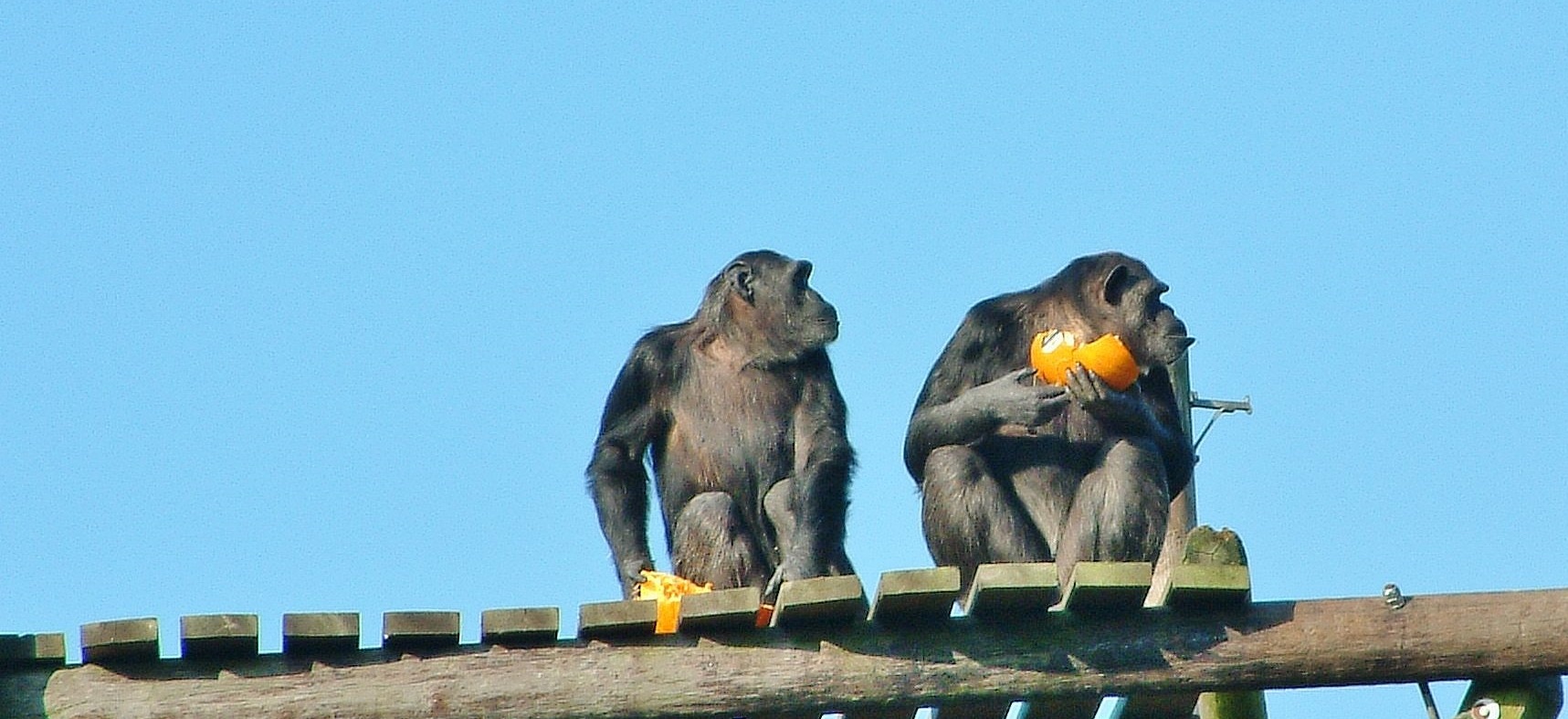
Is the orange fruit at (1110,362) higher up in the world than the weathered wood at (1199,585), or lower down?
higher up

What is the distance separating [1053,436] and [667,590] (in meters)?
1.94

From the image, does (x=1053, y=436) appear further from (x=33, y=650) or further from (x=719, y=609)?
(x=33, y=650)

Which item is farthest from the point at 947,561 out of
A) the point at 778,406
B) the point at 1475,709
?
the point at 1475,709

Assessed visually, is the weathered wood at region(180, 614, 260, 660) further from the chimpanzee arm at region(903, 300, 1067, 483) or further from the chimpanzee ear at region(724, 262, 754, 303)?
the chimpanzee ear at region(724, 262, 754, 303)

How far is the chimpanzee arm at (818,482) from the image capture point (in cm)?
995

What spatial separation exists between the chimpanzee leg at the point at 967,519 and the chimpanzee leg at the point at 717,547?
0.80 m

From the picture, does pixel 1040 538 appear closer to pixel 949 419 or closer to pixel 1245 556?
pixel 949 419

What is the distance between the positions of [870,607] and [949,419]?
2.27m

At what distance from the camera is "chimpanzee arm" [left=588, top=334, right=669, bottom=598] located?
10.4m

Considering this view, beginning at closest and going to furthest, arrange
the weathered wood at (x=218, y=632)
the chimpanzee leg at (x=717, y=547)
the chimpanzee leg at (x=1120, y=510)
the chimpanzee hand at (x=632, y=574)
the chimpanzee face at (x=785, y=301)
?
the weathered wood at (x=218, y=632) → the chimpanzee leg at (x=1120, y=510) → the chimpanzee leg at (x=717, y=547) → the chimpanzee hand at (x=632, y=574) → the chimpanzee face at (x=785, y=301)

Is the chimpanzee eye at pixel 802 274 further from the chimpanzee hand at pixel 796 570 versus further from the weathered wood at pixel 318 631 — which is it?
the weathered wood at pixel 318 631

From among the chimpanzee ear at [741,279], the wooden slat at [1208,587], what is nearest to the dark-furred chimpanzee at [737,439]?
the chimpanzee ear at [741,279]

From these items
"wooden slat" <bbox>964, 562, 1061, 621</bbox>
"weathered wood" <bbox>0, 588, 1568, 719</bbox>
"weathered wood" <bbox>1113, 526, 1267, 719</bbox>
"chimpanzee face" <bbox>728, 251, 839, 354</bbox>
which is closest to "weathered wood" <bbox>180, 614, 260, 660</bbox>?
"weathered wood" <bbox>0, 588, 1568, 719</bbox>

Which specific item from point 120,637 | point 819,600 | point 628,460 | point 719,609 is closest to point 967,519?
point 628,460
